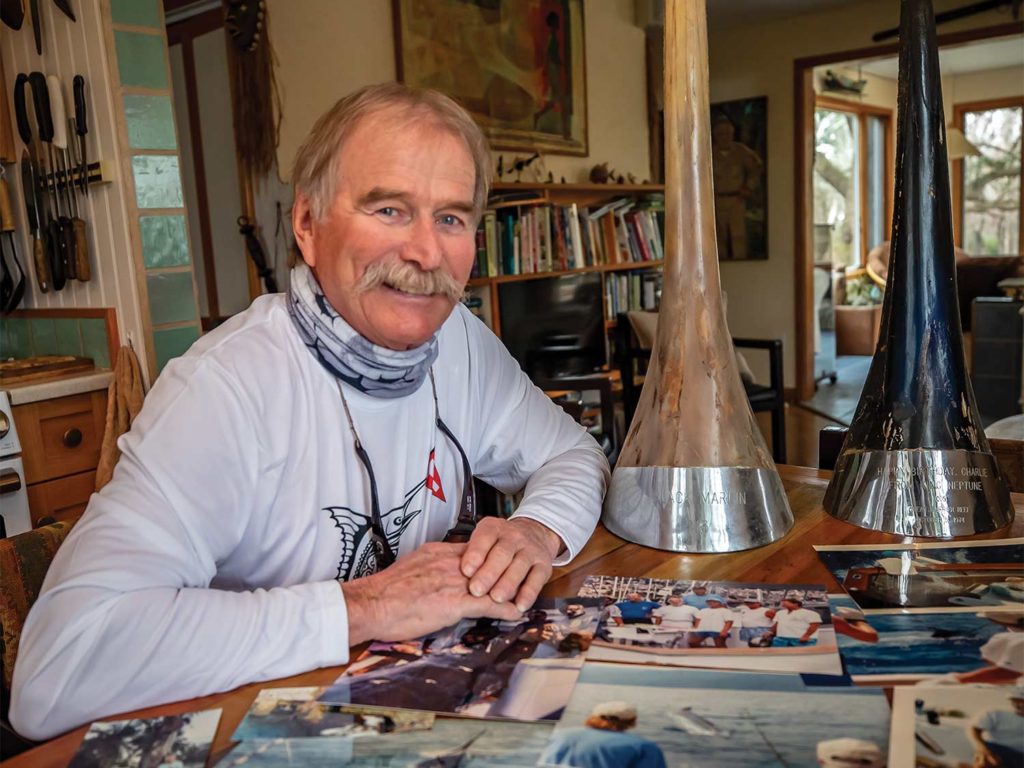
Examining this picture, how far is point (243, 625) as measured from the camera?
0.77m

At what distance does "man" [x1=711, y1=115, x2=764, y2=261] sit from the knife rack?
4631 mm

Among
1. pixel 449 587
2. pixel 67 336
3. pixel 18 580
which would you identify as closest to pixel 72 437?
pixel 67 336

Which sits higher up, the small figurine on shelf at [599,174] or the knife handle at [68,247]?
the small figurine on shelf at [599,174]

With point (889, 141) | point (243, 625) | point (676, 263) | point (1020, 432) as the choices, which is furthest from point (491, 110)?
point (889, 141)

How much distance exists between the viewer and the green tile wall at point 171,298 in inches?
95.6

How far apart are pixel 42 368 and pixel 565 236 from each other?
2.54 meters

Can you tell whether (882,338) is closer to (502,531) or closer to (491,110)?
(502,531)

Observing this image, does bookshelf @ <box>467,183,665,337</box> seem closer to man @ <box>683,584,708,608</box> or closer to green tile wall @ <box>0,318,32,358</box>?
green tile wall @ <box>0,318,32,358</box>

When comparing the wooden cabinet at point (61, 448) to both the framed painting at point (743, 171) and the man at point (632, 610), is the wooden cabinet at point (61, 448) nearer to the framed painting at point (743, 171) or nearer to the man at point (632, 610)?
the man at point (632, 610)

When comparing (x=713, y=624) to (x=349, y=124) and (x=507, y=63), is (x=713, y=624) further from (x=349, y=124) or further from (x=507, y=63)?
(x=507, y=63)

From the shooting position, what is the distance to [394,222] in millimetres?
1044

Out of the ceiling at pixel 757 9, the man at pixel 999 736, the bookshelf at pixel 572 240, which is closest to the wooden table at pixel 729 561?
the man at pixel 999 736

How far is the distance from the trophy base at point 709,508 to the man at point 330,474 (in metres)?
0.10

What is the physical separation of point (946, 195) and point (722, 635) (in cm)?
59
